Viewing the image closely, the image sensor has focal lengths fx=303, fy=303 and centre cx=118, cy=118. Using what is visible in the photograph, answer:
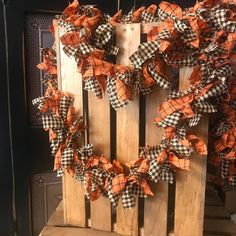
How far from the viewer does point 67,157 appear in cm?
104

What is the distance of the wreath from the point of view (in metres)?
0.88

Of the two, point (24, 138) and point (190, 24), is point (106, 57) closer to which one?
point (190, 24)

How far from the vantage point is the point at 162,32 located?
2.84 feet

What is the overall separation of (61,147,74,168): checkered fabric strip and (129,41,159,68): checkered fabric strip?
1.29 feet

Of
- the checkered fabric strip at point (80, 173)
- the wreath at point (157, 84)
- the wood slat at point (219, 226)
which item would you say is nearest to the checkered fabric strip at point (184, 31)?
the wreath at point (157, 84)

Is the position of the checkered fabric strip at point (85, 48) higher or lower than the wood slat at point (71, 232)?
higher

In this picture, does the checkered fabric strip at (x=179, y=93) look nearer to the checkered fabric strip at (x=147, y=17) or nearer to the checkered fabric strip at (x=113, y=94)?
the checkered fabric strip at (x=113, y=94)

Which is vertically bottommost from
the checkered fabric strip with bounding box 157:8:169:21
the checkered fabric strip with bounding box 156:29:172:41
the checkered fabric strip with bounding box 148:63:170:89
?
the checkered fabric strip with bounding box 148:63:170:89

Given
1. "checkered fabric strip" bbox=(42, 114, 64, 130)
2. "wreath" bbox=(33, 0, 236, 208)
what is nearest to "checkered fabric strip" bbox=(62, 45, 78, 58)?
"wreath" bbox=(33, 0, 236, 208)

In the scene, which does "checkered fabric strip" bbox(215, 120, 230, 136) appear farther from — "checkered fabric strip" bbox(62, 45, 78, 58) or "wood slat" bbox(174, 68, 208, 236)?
"checkered fabric strip" bbox(62, 45, 78, 58)

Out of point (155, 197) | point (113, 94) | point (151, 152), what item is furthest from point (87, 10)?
point (155, 197)

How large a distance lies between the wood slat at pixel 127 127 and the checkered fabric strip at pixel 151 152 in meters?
0.04

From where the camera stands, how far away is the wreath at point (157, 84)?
880 millimetres

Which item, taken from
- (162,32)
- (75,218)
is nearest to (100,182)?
(75,218)
